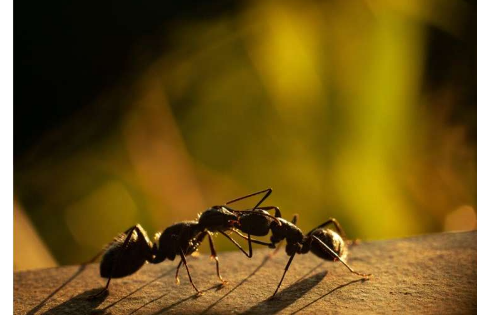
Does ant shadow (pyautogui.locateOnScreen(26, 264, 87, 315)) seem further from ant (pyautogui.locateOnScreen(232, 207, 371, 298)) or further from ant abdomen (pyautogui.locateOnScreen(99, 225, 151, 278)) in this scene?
ant (pyautogui.locateOnScreen(232, 207, 371, 298))

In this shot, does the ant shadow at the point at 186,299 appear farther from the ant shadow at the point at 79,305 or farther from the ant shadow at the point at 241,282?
the ant shadow at the point at 79,305

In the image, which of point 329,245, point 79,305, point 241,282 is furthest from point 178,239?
point 329,245

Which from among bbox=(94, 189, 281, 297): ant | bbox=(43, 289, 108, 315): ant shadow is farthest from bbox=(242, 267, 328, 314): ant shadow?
bbox=(43, 289, 108, 315): ant shadow

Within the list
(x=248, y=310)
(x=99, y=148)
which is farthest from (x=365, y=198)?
(x=99, y=148)

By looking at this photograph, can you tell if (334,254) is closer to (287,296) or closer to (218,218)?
(287,296)

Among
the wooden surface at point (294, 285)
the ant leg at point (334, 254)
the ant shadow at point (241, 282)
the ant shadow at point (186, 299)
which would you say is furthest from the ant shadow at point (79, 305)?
the ant leg at point (334, 254)

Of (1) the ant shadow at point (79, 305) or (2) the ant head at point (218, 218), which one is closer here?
(1) the ant shadow at point (79, 305)
